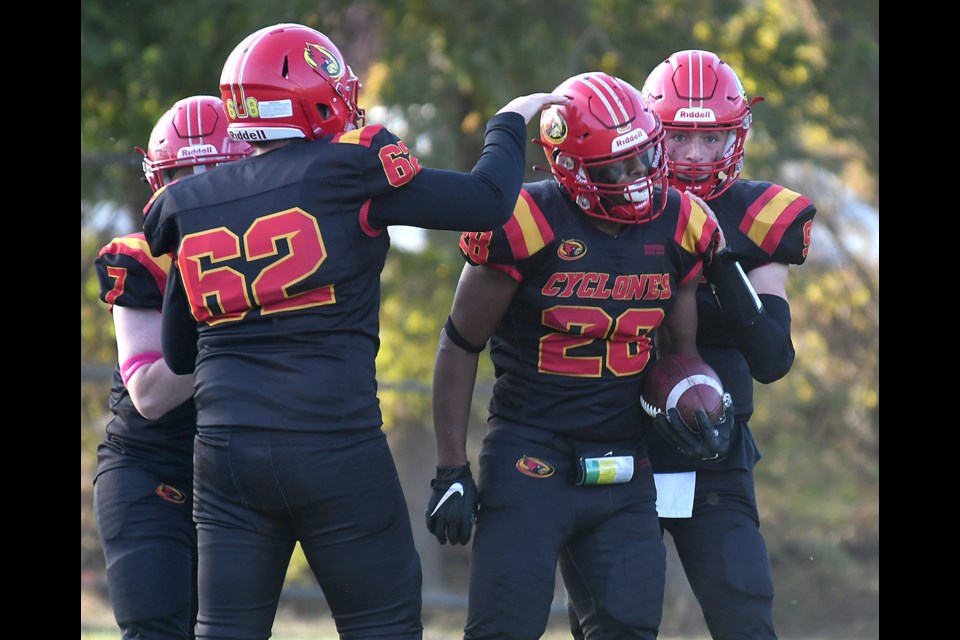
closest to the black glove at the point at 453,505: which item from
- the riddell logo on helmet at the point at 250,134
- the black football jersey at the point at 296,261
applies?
the black football jersey at the point at 296,261

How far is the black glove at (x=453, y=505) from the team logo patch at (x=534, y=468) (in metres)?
0.15

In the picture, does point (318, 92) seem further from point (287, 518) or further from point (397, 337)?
point (397, 337)

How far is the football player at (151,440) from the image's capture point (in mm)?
3551

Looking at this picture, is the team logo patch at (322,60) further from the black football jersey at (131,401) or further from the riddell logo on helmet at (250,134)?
the black football jersey at (131,401)

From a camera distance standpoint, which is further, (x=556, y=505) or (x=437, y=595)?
(x=437, y=595)

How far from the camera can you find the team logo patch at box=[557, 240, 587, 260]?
353 centimetres

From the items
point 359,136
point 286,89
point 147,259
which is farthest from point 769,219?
point 147,259

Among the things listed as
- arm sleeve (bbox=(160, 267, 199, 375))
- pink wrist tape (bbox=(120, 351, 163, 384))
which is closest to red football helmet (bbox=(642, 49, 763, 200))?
arm sleeve (bbox=(160, 267, 199, 375))

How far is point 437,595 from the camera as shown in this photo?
9781 millimetres

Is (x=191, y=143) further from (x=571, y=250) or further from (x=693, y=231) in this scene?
(x=693, y=231)

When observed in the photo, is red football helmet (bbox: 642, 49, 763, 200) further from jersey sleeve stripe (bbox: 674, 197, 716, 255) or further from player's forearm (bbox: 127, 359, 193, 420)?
player's forearm (bbox: 127, 359, 193, 420)

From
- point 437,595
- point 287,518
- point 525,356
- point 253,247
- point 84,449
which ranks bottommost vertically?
point 437,595

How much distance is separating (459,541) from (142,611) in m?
0.91
